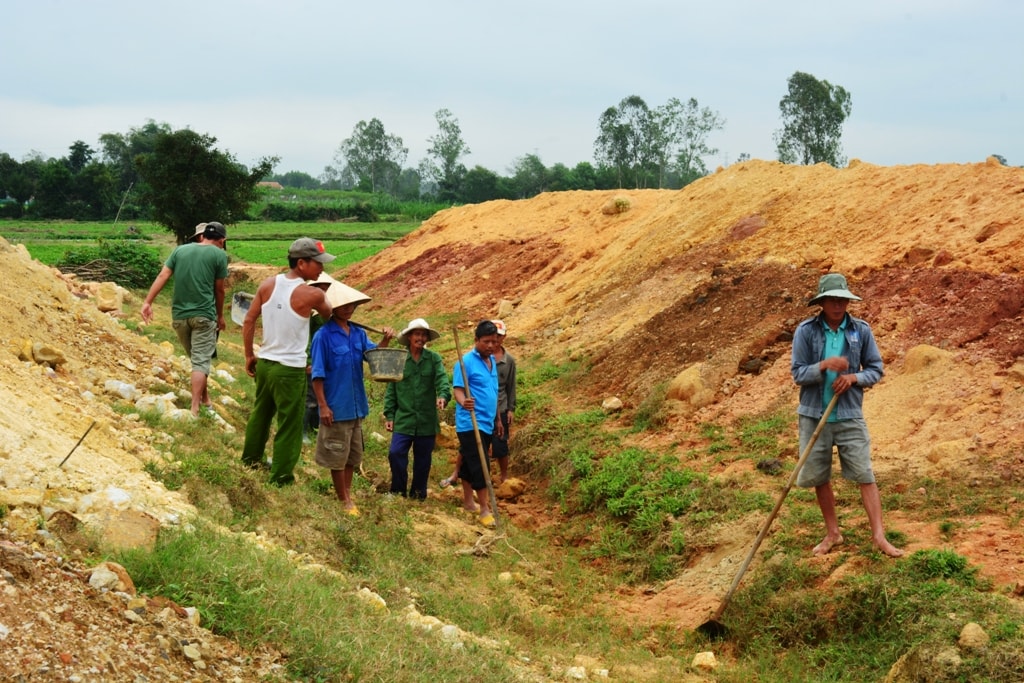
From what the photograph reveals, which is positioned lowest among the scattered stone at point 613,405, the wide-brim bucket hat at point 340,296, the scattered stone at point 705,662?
the scattered stone at point 705,662

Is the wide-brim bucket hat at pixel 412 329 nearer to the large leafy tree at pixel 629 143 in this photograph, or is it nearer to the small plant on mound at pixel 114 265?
the small plant on mound at pixel 114 265

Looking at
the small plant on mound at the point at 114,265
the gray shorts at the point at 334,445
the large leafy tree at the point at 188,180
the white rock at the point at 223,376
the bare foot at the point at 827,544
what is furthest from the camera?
the large leafy tree at the point at 188,180

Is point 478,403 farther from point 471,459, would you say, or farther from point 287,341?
point 287,341

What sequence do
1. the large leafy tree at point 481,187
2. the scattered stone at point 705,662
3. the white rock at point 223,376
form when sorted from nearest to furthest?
1. the scattered stone at point 705,662
2. the white rock at point 223,376
3. the large leafy tree at point 481,187

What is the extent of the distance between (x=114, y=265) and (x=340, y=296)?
15.0 metres

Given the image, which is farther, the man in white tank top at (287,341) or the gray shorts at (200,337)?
the gray shorts at (200,337)

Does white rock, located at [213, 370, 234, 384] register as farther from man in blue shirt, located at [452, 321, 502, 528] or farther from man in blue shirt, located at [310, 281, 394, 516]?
man in blue shirt, located at [310, 281, 394, 516]

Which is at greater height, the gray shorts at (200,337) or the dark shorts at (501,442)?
the gray shorts at (200,337)

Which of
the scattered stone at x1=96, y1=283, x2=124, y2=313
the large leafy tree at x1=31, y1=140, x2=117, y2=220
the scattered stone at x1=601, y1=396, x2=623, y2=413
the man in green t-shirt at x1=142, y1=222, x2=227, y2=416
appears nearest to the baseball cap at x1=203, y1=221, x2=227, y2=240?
the man in green t-shirt at x1=142, y1=222, x2=227, y2=416

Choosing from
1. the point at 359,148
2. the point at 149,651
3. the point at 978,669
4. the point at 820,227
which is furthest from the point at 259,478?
the point at 359,148

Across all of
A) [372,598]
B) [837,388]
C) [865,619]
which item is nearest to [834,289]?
[837,388]

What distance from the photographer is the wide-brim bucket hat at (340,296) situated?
22.2ft

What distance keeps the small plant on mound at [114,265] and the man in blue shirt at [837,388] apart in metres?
16.3

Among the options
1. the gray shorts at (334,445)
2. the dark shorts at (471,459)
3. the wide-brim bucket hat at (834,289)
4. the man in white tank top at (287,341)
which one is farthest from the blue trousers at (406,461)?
the wide-brim bucket hat at (834,289)
